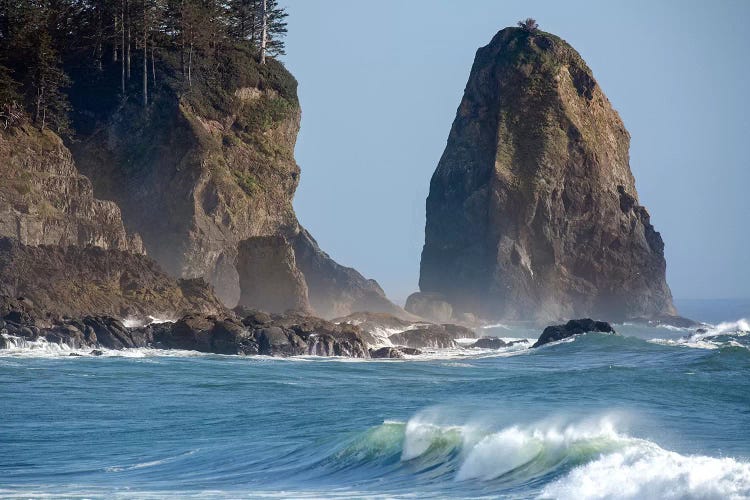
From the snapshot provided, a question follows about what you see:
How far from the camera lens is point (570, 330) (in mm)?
50875

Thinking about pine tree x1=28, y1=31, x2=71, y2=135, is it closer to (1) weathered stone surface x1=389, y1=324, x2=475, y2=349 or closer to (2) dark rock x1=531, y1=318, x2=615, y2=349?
(1) weathered stone surface x1=389, y1=324, x2=475, y2=349

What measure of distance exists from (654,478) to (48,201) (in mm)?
37970

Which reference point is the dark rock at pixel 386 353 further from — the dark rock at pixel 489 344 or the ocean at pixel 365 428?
the dark rock at pixel 489 344

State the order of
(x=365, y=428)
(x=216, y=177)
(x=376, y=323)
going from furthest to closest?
(x=216, y=177)
(x=376, y=323)
(x=365, y=428)

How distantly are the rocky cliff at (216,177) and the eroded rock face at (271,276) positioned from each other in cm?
15

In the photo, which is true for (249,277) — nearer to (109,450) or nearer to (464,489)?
(109,450)

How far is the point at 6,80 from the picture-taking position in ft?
177

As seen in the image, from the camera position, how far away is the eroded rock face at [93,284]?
44.7m

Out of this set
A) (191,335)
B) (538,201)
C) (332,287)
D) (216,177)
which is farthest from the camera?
(538,201)

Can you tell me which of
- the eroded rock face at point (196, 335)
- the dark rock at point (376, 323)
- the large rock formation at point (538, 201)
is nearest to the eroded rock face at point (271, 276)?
the dark rock at point (376, 323)

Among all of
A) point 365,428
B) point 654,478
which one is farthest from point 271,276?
point 654,478

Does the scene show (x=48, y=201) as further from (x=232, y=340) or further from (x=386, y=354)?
(x=386, y=354)

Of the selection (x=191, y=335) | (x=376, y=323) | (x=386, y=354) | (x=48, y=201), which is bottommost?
(x=386, y=354)

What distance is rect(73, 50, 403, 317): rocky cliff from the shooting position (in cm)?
5922
